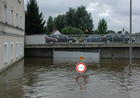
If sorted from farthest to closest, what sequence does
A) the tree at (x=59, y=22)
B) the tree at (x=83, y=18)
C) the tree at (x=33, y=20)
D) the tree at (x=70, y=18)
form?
the tree at (x=59, y=22), the tree at (x=70, y=18), the tree at (x=83, y=18), the tree at (x=33, y=20)

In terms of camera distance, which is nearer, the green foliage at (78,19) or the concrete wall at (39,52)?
the concrete wall at (39,52)

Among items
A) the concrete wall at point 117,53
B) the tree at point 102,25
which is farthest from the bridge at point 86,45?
the tree at point 102,25

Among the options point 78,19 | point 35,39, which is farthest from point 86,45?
point 78,19

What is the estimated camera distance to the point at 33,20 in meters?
46.4

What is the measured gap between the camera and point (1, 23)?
17594 millimetres

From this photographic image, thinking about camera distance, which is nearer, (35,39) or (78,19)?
(35,39)

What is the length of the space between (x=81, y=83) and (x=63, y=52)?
20395mm

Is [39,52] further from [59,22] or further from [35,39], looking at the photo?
→ [59,22]

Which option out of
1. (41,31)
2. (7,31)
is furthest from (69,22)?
(7,31)

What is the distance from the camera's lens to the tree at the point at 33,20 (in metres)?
46.2

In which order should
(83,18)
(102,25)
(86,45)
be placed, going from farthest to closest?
(102,25)
(83,18)
(86,45)

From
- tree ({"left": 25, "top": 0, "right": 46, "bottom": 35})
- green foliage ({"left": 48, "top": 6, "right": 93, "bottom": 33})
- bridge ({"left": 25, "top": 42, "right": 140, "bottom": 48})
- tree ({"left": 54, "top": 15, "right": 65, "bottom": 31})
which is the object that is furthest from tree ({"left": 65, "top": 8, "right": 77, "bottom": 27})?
bridge ({"left": 25, "top": 42, "right": 140, "bottom": 48})

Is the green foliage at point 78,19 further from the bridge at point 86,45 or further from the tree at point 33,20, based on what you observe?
the bridge at point 86,45

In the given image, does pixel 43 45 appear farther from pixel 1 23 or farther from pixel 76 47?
pixel 1 23
